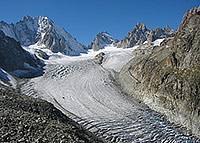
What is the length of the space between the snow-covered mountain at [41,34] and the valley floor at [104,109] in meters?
73.5

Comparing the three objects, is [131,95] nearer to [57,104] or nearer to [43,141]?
[57,104]

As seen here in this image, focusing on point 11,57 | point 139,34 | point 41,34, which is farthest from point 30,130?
point 41,34

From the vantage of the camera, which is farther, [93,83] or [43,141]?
[93,83]

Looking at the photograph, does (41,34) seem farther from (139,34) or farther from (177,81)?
(177,81)

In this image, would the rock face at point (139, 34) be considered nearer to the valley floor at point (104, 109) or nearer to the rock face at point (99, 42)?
the rock face at point (99, 42)

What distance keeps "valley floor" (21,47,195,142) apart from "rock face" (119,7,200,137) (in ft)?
4.23

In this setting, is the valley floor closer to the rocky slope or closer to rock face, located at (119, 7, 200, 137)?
rock face, located at (119, 7, 200, 137)

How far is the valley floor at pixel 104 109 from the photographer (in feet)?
43.2

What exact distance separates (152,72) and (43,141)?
18959 mm

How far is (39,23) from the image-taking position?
144125 millimetres

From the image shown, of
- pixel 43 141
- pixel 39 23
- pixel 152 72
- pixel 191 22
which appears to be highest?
pixel 39 23

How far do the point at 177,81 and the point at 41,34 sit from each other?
12513 cm

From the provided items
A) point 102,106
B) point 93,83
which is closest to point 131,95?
point 102,106

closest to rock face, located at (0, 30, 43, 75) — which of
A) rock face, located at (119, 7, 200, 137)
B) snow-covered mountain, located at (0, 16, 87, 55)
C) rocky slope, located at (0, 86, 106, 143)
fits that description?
rock face, located at (119, 7, 200, 137)
